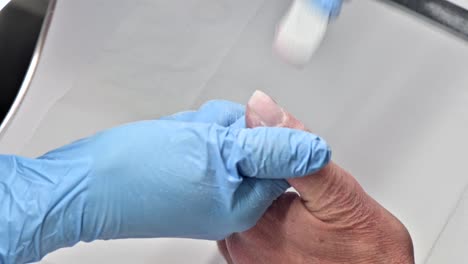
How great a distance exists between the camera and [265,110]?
87 centimetres

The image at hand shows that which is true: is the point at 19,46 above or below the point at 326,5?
below

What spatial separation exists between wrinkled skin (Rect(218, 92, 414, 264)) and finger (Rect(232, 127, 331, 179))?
52mm

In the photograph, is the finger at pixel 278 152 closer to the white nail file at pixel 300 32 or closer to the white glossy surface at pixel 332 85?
the white nail file at pixel 300 32

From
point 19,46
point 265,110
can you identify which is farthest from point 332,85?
point 19,46

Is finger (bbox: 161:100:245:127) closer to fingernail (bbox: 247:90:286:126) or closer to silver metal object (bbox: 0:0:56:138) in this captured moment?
fingernail (bbox: 247:90:286:126)

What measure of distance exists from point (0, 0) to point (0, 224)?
0.29 m

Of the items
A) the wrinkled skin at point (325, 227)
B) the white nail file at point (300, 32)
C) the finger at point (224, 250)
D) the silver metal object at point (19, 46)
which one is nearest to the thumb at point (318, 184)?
the wrinkled skin at point (325, 227)

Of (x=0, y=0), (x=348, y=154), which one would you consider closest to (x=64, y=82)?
(x=0, y=0)

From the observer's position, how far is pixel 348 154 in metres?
1.38

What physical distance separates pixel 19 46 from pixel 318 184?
0.53m

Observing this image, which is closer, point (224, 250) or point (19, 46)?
point (19, 46)

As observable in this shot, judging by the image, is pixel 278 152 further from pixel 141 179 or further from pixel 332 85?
pixel 332 85

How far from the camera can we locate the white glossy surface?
131cm

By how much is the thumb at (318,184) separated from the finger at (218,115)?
88 mm
